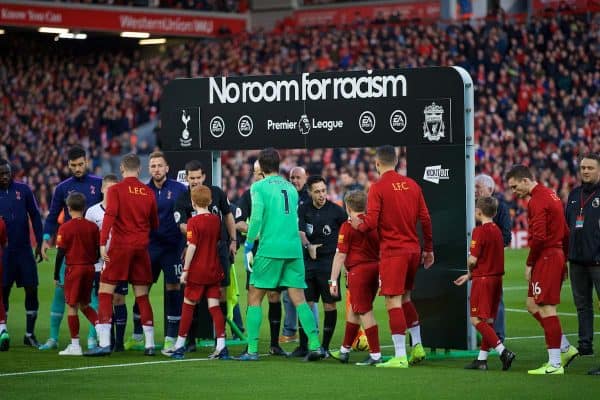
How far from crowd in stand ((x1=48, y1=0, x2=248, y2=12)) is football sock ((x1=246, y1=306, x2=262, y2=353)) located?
1352 inches

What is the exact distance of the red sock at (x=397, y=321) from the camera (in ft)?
38.9

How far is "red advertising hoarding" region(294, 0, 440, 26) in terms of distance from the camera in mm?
46469

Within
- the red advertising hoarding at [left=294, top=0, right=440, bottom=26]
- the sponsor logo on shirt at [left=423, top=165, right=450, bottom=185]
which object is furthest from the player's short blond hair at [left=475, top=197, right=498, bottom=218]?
the red advertising hoarding at [left=294, top=0, right=440, bottom=26]

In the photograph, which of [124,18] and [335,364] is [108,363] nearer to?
[335,364]

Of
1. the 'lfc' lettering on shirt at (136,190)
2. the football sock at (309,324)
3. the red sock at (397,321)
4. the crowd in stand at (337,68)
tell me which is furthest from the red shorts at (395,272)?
the crowd in stand at (337,68)

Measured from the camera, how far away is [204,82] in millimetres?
14883

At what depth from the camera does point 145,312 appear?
1308cm

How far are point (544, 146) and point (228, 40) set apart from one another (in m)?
16.0

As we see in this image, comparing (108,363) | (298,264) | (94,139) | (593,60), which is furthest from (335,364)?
(94,139)

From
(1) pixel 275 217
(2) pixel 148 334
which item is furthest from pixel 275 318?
(2) pixel 148 334

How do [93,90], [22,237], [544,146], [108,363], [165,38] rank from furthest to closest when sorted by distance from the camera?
[165,38] < [93,90] < [544,146] < [22,237] < [108,363]

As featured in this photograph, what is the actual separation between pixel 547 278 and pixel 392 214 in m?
1.63

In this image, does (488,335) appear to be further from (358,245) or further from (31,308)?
(31,308)

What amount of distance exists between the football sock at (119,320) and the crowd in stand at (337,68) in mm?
20562
